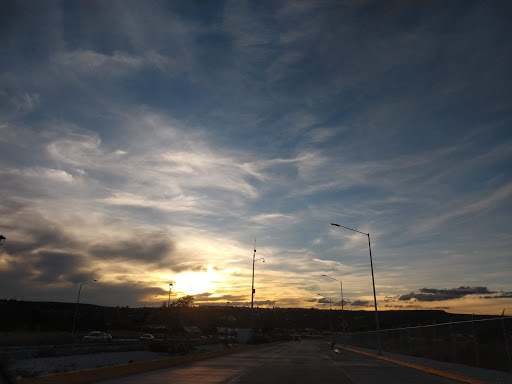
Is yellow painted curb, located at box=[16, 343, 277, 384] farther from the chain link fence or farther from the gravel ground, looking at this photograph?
the chain link fence

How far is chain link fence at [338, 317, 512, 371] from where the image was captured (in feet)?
60.7

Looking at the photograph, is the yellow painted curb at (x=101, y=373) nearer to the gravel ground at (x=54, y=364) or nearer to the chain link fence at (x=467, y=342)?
the gravel ground at (x=54, y=364)

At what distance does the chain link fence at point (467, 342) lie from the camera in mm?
18513

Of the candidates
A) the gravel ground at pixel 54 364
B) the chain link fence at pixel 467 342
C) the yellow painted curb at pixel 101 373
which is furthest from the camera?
the chain link fence at pixel 467 342

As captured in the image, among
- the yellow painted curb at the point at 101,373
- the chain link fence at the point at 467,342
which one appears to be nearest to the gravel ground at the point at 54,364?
the yellow painted curb at the point at 101,373

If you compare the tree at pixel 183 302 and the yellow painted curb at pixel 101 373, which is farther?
the tree at pixel 183 302


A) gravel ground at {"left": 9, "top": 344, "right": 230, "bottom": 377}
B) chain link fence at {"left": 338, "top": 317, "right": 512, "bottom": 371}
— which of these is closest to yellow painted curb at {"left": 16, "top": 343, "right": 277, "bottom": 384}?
gravel ground at {"left": 9, "top": 344, "right": 230, "bottom": 377}

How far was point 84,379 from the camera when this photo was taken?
559 inches

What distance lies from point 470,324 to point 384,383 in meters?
9.70

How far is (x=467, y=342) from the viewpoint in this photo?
24266 millimetres

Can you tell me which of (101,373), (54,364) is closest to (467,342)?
(101,373)

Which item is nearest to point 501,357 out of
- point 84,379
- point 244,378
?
point 244,378

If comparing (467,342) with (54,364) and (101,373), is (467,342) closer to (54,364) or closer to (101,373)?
(101,373)

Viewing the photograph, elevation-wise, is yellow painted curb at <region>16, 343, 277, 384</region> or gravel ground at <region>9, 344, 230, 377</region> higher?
yellow painted curb at <region>16, 343, 277, 384</region>
